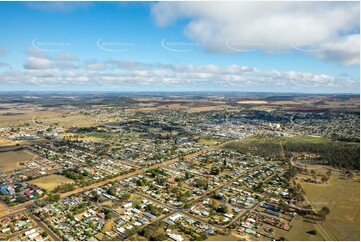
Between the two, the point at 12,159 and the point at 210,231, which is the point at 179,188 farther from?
the point at 12,159

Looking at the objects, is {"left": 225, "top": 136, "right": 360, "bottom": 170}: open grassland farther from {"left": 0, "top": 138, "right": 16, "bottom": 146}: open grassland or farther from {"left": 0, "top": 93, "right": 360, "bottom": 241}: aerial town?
{"left": 0, "top": 138, "right": 16, "bottom": 146}: open grassland

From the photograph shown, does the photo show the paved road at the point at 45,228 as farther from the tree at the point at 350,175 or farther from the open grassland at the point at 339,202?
the tree at the point at 350,175

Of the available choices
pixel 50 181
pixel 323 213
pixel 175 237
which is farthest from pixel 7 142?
pixel 323 213

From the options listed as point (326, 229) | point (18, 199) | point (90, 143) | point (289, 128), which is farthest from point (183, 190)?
point (289, 128)

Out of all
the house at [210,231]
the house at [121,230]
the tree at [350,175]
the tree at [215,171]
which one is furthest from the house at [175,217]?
the tree at [350,175]

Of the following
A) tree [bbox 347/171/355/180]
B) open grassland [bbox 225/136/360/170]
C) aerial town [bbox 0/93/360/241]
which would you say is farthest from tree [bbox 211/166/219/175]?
tree [bbox 347/171/355/180]
